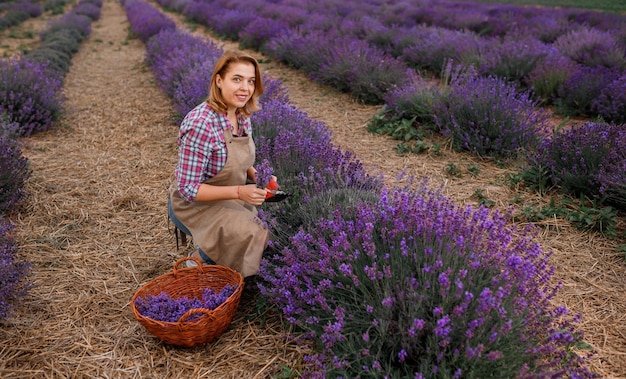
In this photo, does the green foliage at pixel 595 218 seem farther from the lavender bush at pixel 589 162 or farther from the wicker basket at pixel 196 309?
Result: the wicker basket at pixel 196 309

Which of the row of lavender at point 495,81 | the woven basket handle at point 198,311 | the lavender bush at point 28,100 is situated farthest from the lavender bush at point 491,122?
the lavender bush at point 28,100

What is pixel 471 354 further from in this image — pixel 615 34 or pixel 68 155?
pixel 615 34

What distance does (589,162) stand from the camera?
3.44m

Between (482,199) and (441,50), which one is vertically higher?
(441,50)

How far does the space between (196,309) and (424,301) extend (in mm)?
973

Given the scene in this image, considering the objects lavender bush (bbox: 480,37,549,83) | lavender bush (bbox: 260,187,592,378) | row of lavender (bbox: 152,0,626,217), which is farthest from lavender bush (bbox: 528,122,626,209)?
lavender bush (bbox: 480,37,549,83)

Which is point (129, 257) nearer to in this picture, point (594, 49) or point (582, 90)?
point (582, 90)

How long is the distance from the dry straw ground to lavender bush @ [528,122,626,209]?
0.28 metres

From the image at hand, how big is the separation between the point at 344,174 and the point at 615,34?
7.25 meters

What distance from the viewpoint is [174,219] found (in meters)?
2.64

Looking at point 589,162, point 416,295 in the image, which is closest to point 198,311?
point 416,295

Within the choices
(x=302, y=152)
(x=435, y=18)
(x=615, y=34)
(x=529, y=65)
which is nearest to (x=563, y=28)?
(x=615, y=34)

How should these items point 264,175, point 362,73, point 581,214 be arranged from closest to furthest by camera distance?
point 264,175
point 581,214
point 362,73

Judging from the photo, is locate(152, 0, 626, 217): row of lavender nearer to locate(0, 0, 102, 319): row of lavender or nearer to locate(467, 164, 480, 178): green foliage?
locate(467, 164, 480, 178): green foliage
